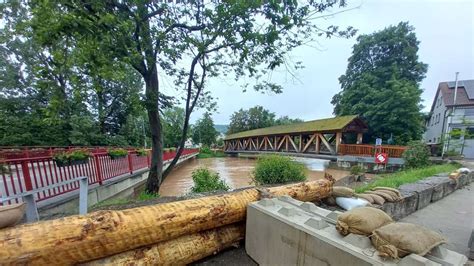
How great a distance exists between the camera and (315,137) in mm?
15789

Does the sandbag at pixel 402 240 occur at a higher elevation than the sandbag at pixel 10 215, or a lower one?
lower

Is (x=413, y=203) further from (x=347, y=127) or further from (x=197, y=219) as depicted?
(x=347, y=127)

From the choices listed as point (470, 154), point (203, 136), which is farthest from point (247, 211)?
point (203, 136)

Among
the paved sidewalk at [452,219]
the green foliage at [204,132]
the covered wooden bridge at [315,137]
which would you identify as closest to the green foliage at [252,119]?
the green foliage at [204,132]

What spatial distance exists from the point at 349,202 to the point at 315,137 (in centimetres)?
1378

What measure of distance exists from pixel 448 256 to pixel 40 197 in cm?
529

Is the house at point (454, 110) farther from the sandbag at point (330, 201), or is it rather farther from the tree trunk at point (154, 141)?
the tree trunk at point (154, 141)

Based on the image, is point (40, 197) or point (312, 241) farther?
point (40, 197)

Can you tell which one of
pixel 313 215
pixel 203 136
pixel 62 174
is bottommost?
pixel 203 136

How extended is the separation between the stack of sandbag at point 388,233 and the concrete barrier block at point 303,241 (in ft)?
0.14

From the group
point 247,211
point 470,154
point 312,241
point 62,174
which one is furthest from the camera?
point 470,154

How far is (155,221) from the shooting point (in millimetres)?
1605

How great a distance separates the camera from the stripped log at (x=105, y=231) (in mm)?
1234

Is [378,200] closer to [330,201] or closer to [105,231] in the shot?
[330,201]
